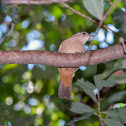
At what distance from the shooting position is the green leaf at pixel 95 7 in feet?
7.75

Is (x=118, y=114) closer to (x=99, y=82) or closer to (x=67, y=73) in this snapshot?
(x=99, y=82)

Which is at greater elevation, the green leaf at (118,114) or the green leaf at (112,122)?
the green leaf at (118,114)

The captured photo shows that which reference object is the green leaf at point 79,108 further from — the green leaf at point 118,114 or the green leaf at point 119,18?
the green leaf at point 119,18

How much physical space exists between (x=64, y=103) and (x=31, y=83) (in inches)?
120

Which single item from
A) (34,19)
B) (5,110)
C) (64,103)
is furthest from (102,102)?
(34,19)

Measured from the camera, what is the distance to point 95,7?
2412 mm

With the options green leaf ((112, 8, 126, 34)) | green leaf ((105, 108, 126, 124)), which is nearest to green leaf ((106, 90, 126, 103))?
green leaf ((105, 108, 126, 124))

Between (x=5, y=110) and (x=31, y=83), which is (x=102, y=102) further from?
(x=31, y=83)

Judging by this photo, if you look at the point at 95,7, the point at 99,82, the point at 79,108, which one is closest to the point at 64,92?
the point at 79,108

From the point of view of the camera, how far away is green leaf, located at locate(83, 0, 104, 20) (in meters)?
2.36

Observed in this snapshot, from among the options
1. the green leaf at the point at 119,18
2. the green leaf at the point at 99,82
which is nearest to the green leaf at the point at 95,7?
the green leaf at the point at 119,18

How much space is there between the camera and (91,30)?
6852 millimetres

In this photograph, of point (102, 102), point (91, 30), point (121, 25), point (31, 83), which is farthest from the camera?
point (91, 30)

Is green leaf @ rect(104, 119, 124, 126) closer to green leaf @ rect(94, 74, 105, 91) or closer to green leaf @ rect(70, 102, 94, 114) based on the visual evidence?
green leaf @ rect(70, 102, 94, 114)
